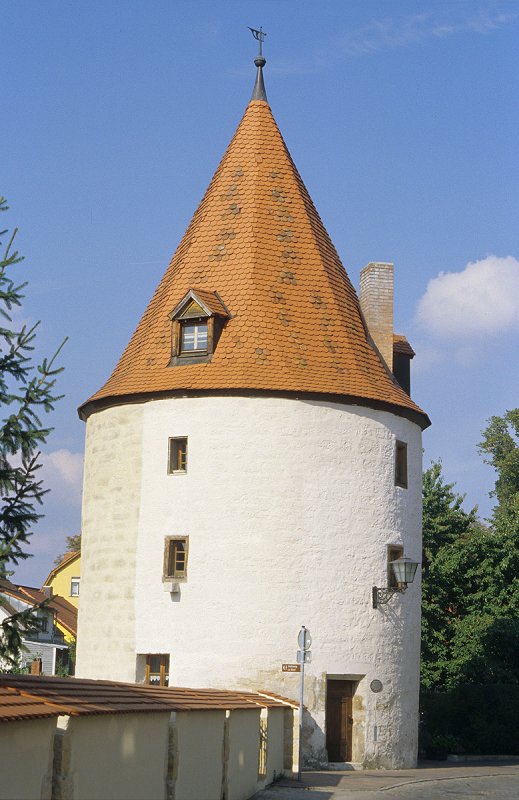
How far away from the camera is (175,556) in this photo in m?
24.4

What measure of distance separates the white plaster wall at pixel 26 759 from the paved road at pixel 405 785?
7.23m

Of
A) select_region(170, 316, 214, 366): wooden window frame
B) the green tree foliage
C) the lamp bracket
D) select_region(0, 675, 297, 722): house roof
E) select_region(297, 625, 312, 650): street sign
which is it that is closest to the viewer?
select_region(0, 675, 297, 722): house roof

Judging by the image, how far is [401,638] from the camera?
25.2m

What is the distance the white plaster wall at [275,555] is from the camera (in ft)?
77.8

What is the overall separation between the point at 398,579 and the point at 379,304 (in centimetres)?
735

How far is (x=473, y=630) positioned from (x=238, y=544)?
36.3 ft

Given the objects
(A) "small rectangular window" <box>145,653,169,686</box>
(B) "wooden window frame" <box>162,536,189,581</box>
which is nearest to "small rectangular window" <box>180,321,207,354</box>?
(B) "wooden window frame" <box>162,536,189,581</box>

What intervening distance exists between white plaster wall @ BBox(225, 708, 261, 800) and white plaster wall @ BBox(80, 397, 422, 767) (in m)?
4.91

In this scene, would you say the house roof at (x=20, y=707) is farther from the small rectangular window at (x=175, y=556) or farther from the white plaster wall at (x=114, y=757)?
the small rectangular window at (x=175, y=556)

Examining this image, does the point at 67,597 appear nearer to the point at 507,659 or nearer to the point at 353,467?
the point at 507,659

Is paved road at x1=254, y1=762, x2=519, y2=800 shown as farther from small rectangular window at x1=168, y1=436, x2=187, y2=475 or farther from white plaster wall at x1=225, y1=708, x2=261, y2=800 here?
small rectangular window at x1=168, y1=436, x2=187, y2=475

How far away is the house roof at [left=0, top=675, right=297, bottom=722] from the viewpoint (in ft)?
36.4

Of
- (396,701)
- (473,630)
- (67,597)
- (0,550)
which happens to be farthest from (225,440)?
(67,597)

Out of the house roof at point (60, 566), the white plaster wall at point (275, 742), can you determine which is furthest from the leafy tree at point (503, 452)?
the white plaster wall at point (275, 742)
